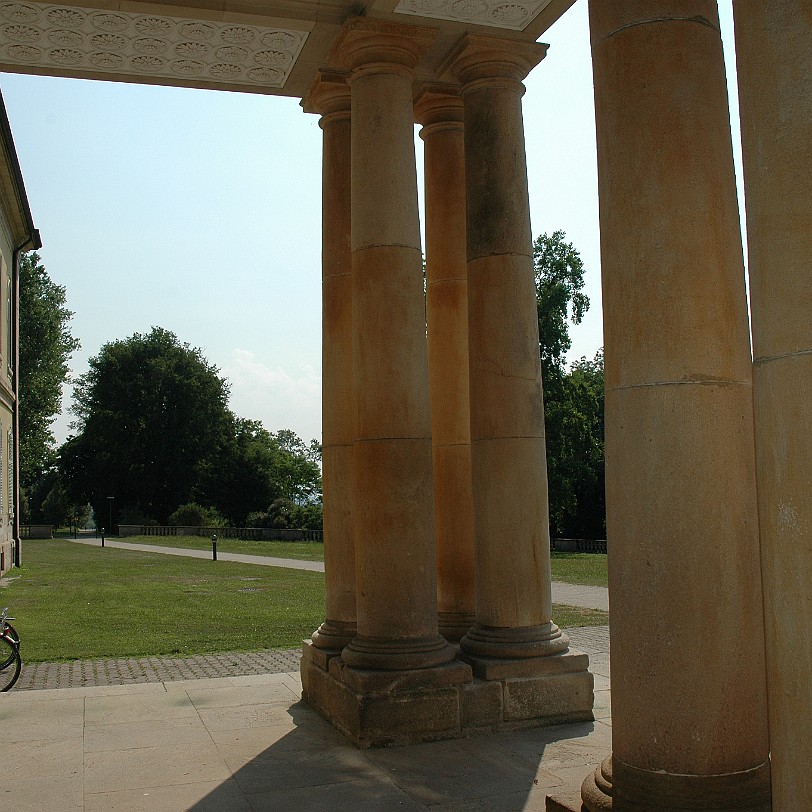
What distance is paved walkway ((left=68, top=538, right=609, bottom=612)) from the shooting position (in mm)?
32934

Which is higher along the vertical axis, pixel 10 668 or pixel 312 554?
pixel 10 668

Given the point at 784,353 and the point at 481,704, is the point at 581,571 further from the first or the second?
the point at 784,353

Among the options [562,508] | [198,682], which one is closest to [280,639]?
[198,682]

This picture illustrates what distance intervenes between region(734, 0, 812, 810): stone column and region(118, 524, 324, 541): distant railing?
2927 inches

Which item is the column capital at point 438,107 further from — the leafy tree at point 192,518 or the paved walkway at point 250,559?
the leafy tree at point 192,518

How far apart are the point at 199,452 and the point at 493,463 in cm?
Result: 10752

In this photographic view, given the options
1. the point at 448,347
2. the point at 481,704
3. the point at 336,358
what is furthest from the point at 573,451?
the point at 481,704

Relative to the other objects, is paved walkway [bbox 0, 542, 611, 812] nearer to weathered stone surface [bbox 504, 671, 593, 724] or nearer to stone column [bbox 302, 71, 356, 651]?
weathered stone surface [bbox 504, 671, 593, 724]

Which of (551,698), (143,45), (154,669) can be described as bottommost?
(154,669)

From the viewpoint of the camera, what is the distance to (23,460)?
257ft

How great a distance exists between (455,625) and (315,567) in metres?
37.3

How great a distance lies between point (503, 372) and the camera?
13.7m

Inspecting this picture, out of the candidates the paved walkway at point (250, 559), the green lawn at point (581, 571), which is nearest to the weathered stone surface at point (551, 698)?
the green lawn at point (581, 571)

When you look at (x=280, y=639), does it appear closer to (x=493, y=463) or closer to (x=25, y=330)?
(x=493, y=463)
